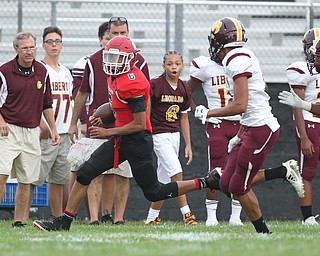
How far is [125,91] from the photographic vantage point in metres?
7.51

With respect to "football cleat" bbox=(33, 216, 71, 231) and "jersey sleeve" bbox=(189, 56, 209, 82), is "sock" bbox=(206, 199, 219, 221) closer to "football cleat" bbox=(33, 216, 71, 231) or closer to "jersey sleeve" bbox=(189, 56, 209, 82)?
"jersey sleeve" bbox=(189, 56, 209, 82)

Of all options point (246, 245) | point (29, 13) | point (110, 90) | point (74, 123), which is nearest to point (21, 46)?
point (74, 123)

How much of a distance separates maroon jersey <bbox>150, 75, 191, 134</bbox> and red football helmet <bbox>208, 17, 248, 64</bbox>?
2331 mm

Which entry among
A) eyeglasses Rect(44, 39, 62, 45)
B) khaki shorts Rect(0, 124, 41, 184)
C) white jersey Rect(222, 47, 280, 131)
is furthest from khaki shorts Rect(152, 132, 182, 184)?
white jersey Rect(222, 47, 280, 131)

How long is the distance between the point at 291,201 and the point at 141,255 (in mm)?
6390

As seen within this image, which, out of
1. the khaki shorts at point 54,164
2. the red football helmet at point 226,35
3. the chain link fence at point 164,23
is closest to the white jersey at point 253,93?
→ the red football helmet at point 226,35

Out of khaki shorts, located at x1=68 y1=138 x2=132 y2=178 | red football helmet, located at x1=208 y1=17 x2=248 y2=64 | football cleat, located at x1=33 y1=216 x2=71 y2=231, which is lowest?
football cleat, located at x1=33 y1=216 x2=71 y2=231

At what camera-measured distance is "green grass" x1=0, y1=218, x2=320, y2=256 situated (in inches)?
224

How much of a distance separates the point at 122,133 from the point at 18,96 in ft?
6.12

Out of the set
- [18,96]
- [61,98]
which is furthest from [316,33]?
[18,96]

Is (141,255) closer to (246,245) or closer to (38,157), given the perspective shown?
(246,245)

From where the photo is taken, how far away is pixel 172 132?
9.91 metres

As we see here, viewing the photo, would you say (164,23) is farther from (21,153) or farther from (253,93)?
(253,93)

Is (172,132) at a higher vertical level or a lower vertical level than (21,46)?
lower
